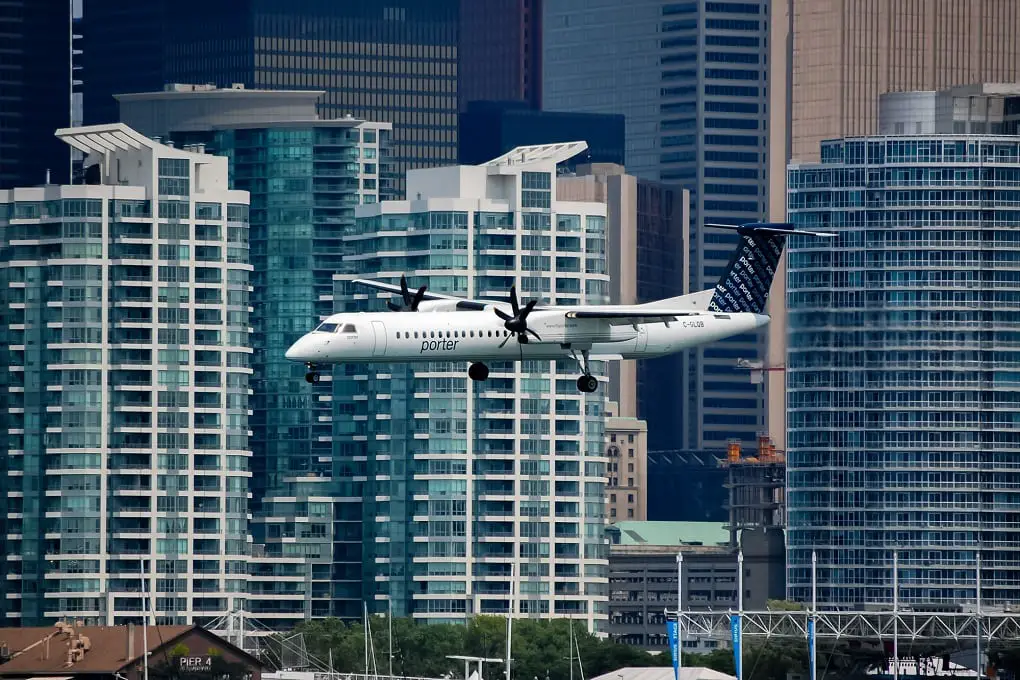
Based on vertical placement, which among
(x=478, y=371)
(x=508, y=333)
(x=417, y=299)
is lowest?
(x=478, y=371)

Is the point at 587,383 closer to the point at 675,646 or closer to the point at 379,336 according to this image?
the point at 379,336

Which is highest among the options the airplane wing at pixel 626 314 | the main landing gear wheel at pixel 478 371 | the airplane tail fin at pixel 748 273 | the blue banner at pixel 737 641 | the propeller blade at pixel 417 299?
the airplane tail fin at pixel 748 273

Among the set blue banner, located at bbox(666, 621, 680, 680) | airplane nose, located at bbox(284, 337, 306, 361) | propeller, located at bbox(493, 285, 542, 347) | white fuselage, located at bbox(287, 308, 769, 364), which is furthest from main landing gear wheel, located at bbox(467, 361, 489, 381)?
blue banner, located at bbox(666, 621, 680, 680)

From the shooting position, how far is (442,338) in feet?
485

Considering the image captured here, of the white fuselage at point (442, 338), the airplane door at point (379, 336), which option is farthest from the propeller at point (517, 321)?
the airplane door at point (379, 336)

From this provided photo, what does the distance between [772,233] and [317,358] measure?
105 feet

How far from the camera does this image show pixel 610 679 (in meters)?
197

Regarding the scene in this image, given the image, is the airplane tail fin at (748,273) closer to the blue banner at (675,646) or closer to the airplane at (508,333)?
the airplane at (508,333)

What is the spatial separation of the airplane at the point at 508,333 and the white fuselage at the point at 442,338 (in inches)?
2.0

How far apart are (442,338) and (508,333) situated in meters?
3.58

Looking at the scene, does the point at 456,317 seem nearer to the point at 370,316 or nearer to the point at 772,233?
the point at 370,316

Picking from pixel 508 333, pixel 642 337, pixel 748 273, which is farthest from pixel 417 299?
pixel 748 273

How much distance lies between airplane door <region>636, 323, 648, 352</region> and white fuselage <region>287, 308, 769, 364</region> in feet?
4.30

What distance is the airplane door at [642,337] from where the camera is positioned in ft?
510
